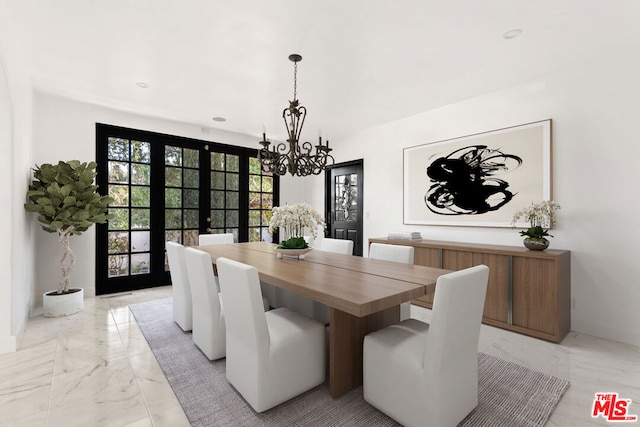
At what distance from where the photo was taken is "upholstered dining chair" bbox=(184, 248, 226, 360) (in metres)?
2.20

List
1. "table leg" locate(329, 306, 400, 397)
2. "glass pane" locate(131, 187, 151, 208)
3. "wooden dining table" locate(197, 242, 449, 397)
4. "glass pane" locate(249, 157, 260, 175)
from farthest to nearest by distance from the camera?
"glass pane" locate(249, 157, 260, 175)
"glass pane" locate(131, 187, 151, 208)
"table leg" locate(329, 306, 400, 397)
"wooden dining table" locate(197, 242, 449, 397)

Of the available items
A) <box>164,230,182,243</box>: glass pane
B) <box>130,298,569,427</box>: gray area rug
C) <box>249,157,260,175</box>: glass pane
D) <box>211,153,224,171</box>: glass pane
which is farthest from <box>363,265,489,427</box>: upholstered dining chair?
<box>249,157,260,175</box>: glass pane

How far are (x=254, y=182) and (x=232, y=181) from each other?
44 centimetres

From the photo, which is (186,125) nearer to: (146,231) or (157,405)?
(146,231)

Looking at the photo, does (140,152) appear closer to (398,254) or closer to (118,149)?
(118,149)

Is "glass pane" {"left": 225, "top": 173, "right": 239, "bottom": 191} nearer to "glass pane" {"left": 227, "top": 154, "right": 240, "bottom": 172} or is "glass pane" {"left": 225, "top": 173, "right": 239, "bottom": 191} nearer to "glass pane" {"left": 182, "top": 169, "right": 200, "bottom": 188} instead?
"glass pane" {"left": 227, "top": 154, "right": 240, "bottom": 172}

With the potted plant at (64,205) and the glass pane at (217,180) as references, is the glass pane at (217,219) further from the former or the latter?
the potted plant at (64,205)

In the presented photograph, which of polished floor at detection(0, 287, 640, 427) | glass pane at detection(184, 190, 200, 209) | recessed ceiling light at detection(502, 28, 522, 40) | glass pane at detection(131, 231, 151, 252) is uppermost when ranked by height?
recessed ceiling light at detection(502, 28, 522, 40)

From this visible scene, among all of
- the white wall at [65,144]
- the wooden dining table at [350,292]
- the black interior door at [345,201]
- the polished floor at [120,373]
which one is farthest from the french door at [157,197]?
the wooden dining table at [350,292]

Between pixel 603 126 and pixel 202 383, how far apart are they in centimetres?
401

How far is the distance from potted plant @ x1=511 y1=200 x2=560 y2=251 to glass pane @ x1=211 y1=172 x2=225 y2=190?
435cm

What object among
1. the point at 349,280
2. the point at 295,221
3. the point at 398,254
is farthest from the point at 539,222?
the point at 295,221

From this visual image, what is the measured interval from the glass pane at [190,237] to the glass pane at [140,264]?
59cm

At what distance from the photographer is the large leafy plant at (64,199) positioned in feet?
10.4
